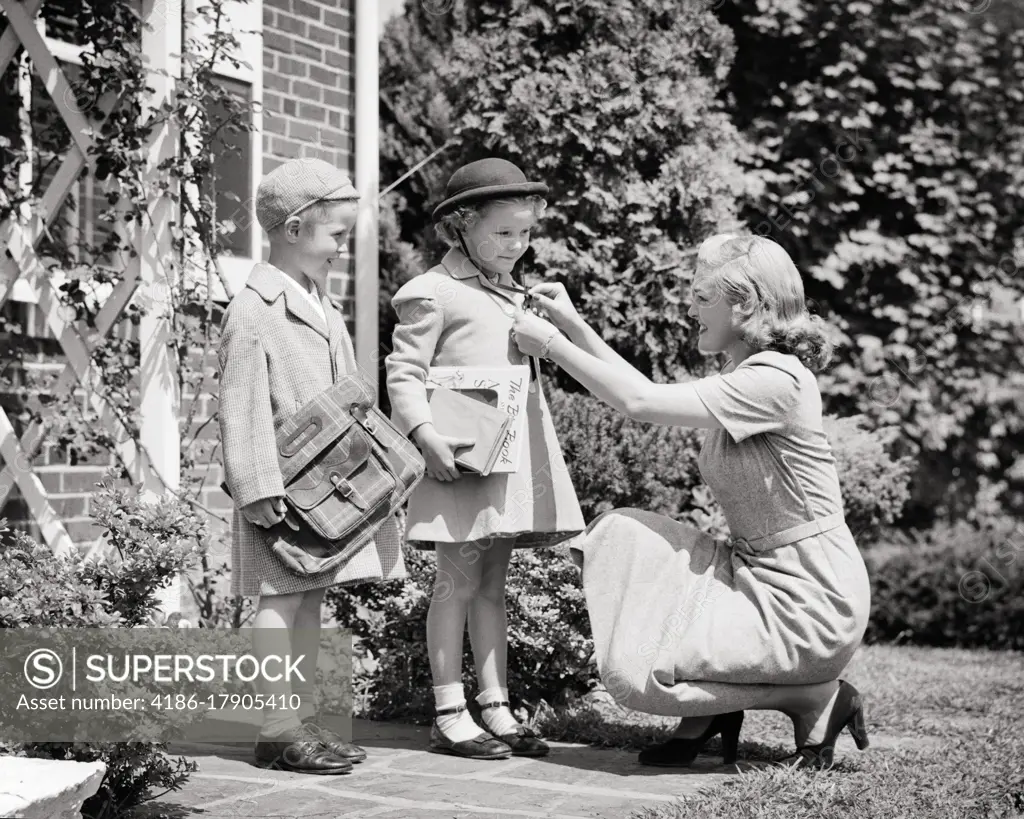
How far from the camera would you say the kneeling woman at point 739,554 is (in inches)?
140

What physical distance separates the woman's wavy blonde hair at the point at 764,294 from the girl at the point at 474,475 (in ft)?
2.12

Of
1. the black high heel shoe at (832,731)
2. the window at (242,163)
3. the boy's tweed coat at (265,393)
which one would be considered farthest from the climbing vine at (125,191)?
the black high heel shoe at (832,731)

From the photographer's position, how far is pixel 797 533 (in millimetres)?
3646

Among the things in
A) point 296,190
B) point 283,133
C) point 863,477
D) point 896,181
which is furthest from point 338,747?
point 896,181

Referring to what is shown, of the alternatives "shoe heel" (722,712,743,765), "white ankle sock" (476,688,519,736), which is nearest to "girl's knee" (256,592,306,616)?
"white ankle sock" (476,688,519,736)

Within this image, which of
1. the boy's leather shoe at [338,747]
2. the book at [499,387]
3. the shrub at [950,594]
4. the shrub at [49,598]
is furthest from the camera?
the shrub at [950,594]

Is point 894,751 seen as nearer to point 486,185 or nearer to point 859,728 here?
point 859,728

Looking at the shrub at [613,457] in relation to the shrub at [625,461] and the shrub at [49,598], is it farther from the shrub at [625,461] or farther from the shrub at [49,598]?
the shrub at [49,598]

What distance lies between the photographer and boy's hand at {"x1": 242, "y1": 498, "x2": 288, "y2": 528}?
3492mm

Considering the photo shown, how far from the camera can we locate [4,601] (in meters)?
2.88

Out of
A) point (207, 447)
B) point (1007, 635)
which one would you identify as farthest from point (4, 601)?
point (1007, 635)

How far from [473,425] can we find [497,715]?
3.03 feet

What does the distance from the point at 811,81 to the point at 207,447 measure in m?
5.56

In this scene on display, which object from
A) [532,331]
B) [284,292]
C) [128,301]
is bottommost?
[532,331]
